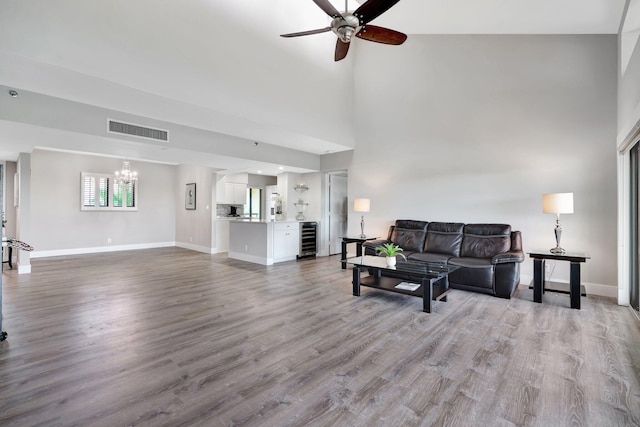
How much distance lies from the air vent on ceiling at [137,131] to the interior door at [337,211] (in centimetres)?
430

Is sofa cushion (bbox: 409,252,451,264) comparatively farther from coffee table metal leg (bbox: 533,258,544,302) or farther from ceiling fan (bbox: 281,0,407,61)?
ceiling fan (bbox: 281,0,407,61)

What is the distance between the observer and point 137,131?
430 cm

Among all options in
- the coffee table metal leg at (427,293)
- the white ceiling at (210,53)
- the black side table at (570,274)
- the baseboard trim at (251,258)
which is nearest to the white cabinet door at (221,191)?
the baseboard trim at (251,258)

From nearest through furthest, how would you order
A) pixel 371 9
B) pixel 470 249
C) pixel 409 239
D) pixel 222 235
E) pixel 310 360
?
pixel 310 360 < pixel 371 9 < pixel 470 249 < pixel 409 239 < pixel 222 235

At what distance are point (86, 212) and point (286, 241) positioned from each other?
18.2ft

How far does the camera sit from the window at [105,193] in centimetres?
794

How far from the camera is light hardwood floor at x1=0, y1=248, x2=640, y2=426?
1.78 m

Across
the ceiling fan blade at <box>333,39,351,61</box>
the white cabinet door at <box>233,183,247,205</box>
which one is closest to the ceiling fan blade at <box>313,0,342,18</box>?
the ceiling fan blade at <box>333,39,351,61</box>

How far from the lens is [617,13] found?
3660mm

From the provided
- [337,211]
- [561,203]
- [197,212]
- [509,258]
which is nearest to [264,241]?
[337,211]

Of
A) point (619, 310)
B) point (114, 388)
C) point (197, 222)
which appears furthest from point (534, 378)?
point (197, 222)

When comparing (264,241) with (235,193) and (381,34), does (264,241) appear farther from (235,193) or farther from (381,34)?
(381,34)

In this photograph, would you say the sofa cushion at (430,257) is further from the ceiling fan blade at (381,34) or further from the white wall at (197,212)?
the white wall at (197,212)

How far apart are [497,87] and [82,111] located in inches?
241
